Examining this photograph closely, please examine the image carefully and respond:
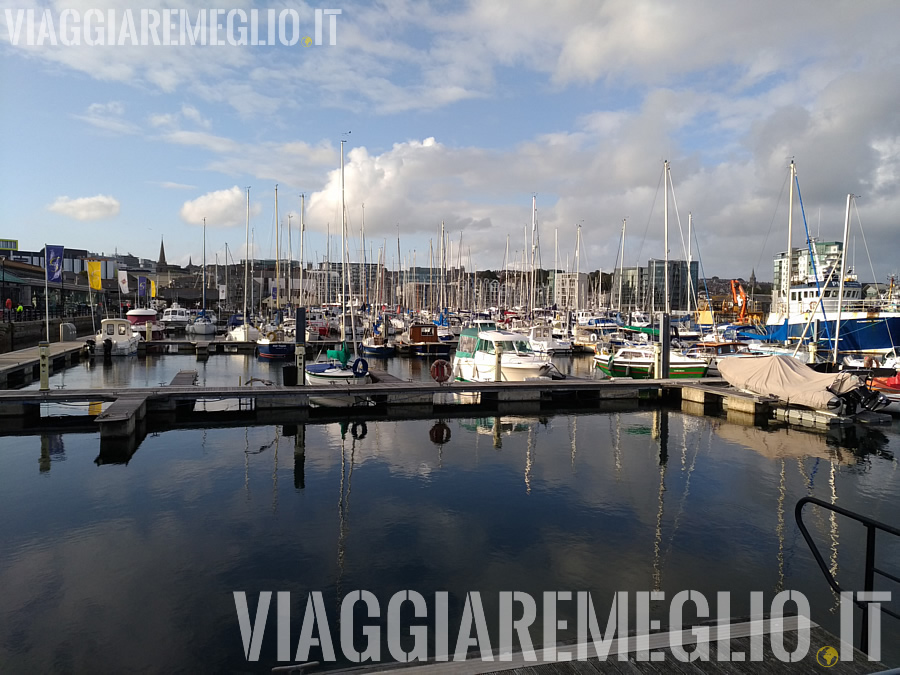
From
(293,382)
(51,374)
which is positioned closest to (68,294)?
(51,374)

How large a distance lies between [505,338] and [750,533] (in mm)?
19621

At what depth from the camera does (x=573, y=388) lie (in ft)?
87.8

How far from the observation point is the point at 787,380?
2289 cm

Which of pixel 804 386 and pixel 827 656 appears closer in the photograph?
pixel 827 656

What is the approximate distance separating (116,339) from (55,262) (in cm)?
731

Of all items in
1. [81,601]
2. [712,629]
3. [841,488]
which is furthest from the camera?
[841,488]

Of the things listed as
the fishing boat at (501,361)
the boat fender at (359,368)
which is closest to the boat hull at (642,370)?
the fishing boat at (501,361)

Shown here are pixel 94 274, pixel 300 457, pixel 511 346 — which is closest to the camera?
pixel 300 457

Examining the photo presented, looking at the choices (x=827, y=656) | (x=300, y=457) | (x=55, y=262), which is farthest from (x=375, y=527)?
(x=55, y=262)

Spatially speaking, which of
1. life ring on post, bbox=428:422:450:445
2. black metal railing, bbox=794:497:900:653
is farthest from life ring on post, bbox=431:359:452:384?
black metal railing, bbox=794:497:900:653

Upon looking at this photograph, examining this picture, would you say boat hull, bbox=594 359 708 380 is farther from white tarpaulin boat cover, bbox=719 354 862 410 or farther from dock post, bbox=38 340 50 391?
dock post, bbox=38 340 50 391

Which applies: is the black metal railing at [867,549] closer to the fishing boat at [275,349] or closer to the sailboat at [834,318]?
the sailboat at [834,318]

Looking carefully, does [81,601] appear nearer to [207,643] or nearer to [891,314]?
[207,643]

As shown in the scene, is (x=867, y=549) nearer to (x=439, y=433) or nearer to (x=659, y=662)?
(x=659, y=662)
